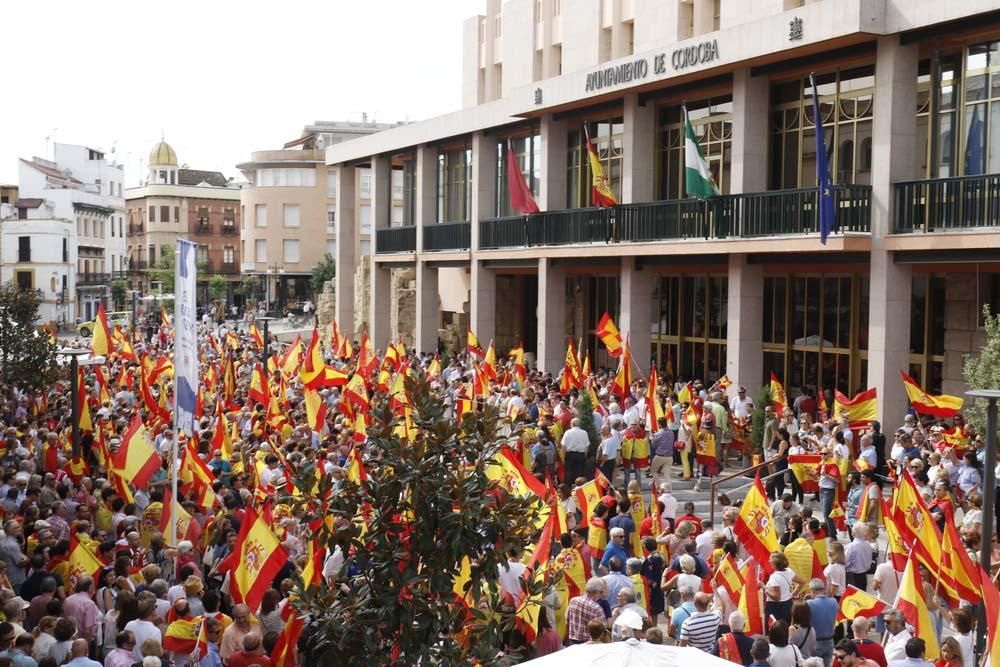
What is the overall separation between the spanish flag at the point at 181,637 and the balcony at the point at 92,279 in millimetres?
98531

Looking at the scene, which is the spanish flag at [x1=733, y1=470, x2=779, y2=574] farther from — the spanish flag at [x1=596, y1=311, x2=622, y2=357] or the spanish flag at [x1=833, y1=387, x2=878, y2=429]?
the spanish flag at [x1=596, y1=311, x2=622, y2=357]

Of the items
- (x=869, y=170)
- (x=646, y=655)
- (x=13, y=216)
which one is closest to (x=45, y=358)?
(x=869, y=170)

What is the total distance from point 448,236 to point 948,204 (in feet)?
69.9

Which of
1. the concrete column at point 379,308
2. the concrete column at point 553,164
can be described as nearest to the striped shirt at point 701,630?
the concrete column at point 553,164

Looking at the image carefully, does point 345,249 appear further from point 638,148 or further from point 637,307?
point 637,307

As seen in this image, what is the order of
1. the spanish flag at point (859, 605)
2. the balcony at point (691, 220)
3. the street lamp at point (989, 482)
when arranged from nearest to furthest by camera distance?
the spanish flag at point (859, 605) < the street lamp at point (989, 482) < the balcony at point (691, 220)

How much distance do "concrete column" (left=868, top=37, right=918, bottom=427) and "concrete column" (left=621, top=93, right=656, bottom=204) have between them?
340 inches

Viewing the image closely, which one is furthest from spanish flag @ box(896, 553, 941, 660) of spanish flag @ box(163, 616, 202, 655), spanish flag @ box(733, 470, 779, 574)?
spanish flag @ box(163, 616, 202, 655)

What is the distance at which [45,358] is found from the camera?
973 inches

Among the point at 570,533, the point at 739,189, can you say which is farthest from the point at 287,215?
the point at 570,533

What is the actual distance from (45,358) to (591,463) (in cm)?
1137

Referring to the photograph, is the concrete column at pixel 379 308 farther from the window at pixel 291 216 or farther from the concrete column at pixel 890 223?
the window at pixel 291 216

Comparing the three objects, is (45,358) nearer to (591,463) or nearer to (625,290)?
(591,463)

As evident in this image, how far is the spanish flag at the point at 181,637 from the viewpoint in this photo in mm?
10602
